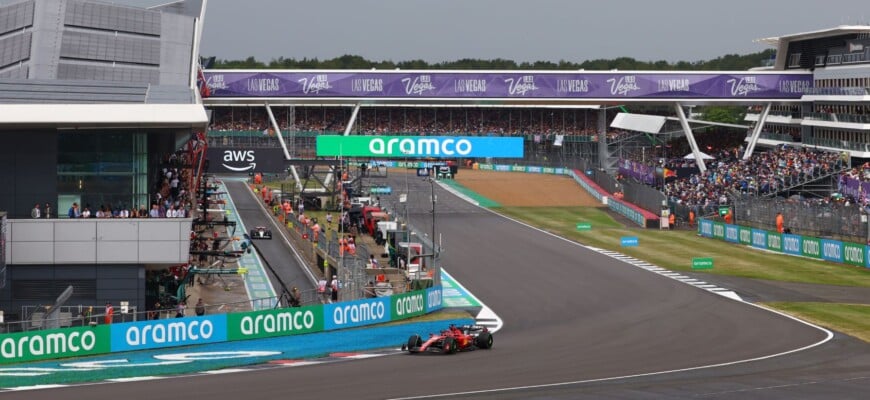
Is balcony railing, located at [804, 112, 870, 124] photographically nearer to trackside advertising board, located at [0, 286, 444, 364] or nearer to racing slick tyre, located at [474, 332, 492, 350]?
trackside advertising board, located at [0, 286, 444, 364]

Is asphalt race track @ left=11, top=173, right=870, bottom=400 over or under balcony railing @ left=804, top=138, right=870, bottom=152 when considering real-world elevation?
under

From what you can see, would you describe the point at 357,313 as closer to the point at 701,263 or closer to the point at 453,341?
the point at 453,341

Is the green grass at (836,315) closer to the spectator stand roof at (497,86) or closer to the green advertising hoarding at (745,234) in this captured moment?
the green advertising hoarding at (745,234)

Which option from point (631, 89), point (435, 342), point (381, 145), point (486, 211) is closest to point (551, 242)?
point (381, 145)

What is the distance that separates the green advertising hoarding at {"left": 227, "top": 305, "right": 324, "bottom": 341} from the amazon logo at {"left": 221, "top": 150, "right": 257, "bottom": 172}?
99.6 ft

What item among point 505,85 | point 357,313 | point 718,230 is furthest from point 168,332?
point 505,85

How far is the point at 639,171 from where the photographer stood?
292 feet

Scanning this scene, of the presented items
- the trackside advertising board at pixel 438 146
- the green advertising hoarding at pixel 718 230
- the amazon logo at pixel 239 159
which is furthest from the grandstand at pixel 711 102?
the amazon logo at pixel 239 159

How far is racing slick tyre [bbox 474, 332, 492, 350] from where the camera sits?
35.1m

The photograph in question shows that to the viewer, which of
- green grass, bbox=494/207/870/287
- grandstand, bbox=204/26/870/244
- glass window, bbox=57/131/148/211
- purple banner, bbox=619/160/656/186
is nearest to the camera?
glass window, bbox=57/131/148/211

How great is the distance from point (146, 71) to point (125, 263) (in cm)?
2390

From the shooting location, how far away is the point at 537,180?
330 ft

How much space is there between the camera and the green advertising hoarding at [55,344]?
1287 inches

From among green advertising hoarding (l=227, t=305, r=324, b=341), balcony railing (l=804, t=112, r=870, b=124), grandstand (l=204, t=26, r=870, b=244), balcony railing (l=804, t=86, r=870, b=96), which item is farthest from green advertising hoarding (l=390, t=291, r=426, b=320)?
balcony railing (l=804, t=86, r=870, b=96)
